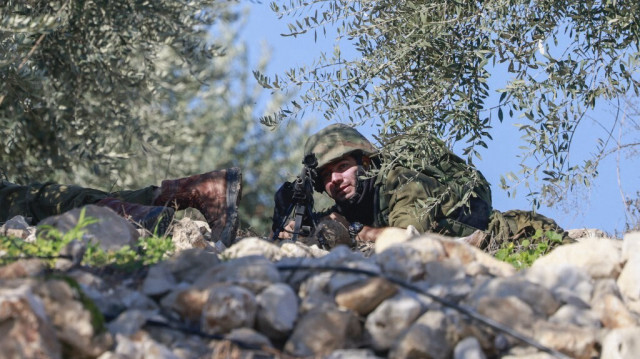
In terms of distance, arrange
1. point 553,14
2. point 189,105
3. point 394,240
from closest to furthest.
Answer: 1. point 394,240
2. point 553,14
3. point 189,105

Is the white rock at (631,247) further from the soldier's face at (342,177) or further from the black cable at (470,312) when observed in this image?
the soldier's face at (342,177)

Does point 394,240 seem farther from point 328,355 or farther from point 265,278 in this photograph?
point 328,355

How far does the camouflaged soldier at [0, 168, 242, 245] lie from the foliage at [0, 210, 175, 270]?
6.41 feet

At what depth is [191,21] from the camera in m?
8.94

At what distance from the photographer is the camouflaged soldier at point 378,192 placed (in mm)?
7289

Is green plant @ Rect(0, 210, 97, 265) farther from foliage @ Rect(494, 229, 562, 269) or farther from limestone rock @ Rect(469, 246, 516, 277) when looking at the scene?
foliage @ Rect(494, 229, 562, 269)

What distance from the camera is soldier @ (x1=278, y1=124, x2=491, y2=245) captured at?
7293 mm

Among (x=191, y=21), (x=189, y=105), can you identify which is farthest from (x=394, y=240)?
(x=189, y=105)

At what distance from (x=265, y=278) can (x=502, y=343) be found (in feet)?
3.14

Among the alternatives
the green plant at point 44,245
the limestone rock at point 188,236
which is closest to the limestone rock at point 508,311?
the green plant at point 44,245

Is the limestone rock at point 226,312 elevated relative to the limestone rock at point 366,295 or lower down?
lower down

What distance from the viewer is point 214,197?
24.2 feet

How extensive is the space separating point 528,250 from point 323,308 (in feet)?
11.1

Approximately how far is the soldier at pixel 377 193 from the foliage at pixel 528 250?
540 mm
